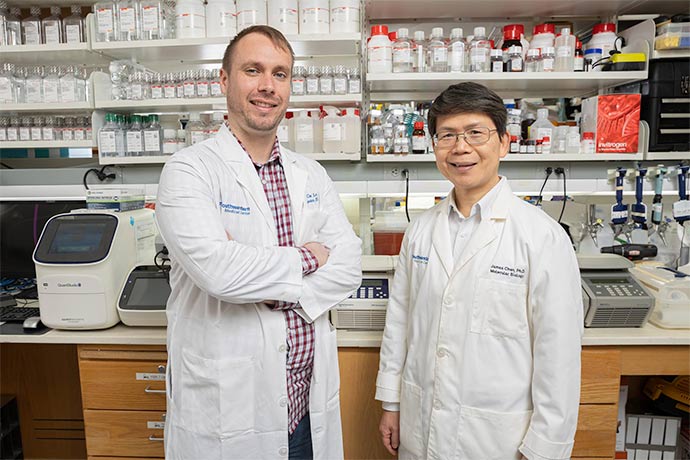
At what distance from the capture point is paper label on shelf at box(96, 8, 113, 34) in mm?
2381

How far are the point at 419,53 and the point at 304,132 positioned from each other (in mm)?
717

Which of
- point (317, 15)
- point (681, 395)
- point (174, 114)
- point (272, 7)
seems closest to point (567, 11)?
point (317, 15)

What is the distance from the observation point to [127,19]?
2375mm

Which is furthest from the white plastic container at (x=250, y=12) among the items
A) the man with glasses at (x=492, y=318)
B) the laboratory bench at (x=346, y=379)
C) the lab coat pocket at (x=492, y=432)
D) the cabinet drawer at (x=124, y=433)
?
the lab coat pocket at (x=492, y=432)

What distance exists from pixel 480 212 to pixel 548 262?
23 centimetres

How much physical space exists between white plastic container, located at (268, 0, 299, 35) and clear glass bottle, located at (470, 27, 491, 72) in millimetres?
887

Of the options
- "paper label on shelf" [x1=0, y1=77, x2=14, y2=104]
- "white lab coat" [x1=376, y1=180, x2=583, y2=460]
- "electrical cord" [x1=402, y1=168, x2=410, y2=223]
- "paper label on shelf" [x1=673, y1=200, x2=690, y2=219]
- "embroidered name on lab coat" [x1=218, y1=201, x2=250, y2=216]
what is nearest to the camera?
"white lab coat" [x1=376, y1=180, x2=583, y2=460]

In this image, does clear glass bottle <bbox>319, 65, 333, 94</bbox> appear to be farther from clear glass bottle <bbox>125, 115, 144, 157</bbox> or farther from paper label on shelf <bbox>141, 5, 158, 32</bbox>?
clear glass bottle <bbox>125, 115, 144, 157</bbox>

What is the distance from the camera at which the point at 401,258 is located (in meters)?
1.51

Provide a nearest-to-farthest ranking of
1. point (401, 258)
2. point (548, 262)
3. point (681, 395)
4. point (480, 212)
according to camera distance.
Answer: point (548, 262), point (480, 212), point (401, 258), point (681, 395)

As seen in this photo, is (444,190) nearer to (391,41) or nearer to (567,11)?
(391,41)

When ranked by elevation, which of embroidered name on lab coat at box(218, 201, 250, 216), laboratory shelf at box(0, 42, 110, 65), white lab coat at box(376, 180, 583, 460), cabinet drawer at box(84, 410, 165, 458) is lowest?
cabinet drawer at box(84, 410, 165, 458)

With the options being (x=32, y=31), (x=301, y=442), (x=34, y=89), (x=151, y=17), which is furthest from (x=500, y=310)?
(x=32, y=31)

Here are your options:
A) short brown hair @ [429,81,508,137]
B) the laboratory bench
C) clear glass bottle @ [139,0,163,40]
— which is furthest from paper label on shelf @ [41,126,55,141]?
short brown hair @ [429,81,508,137]
